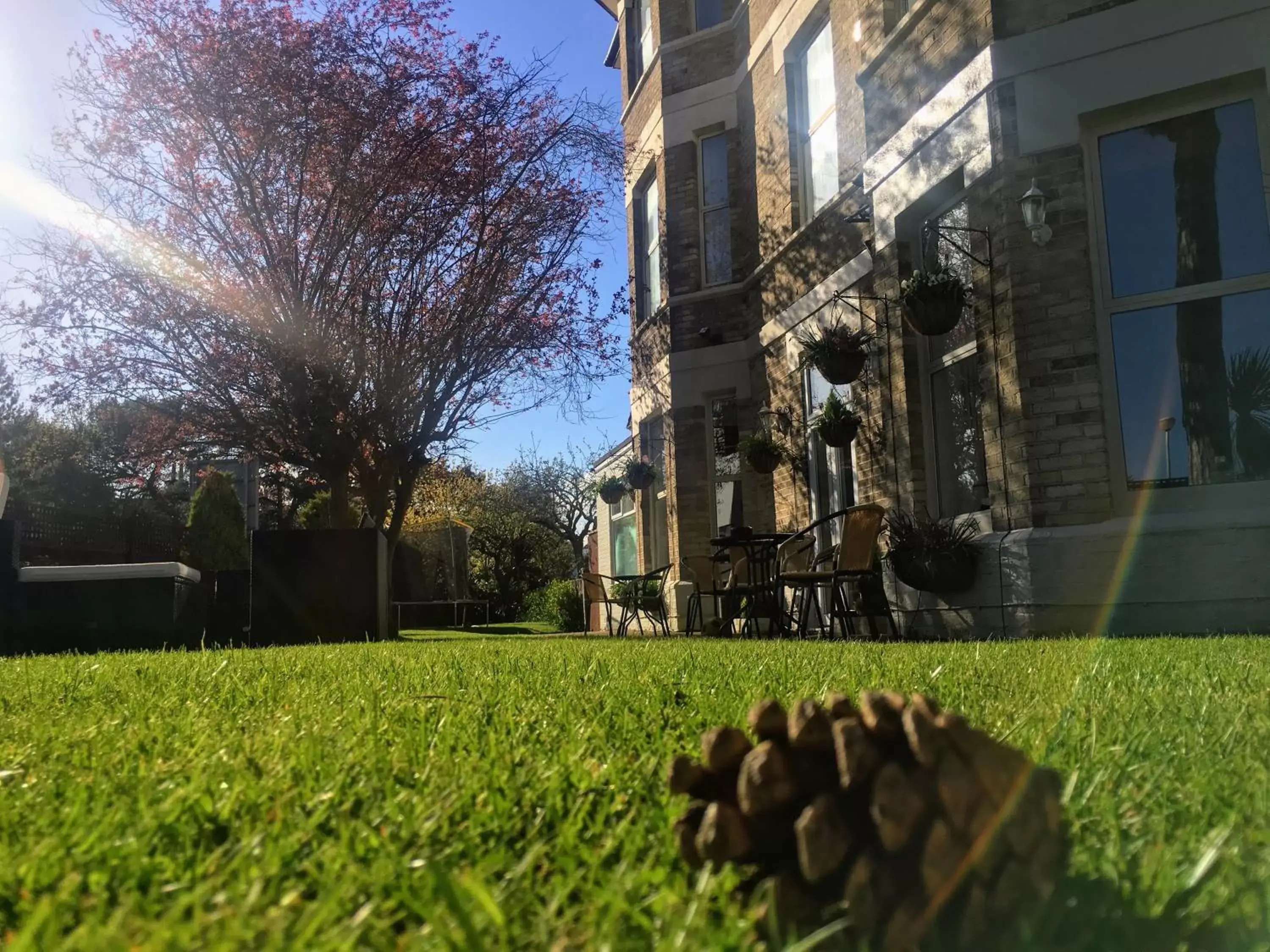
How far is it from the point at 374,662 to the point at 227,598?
22.3 feet

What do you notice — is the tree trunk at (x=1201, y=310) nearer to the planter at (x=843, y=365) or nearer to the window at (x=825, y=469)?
Answer: the planter at (x=843, y=365)

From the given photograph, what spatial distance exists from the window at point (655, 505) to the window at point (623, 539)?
1.51ft

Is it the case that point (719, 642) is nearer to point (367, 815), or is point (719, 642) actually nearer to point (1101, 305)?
point (1101, 305)

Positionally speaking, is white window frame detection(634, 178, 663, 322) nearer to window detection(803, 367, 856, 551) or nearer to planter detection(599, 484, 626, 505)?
planter detection(599, 484, 626, 505)

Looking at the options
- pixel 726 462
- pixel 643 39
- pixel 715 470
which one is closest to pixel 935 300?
pixel 726 462

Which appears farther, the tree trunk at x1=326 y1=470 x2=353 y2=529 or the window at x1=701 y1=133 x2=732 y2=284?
the window at x1=701 y1=133 x2=732 y2=284

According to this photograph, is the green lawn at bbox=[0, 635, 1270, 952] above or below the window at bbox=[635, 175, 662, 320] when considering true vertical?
below

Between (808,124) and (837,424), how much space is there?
159 inches

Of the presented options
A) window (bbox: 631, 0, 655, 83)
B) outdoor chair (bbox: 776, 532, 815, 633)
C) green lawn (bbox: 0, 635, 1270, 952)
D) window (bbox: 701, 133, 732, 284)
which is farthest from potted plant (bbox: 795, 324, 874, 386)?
window (bbox: 631, 0, 655, 83)

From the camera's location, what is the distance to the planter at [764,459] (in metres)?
10.3

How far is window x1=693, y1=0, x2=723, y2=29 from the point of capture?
12766 millimetres

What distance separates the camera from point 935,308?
6.77 m

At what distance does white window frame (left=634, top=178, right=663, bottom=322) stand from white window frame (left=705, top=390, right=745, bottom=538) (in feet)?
7.24

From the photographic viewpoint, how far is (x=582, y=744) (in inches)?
67.0
